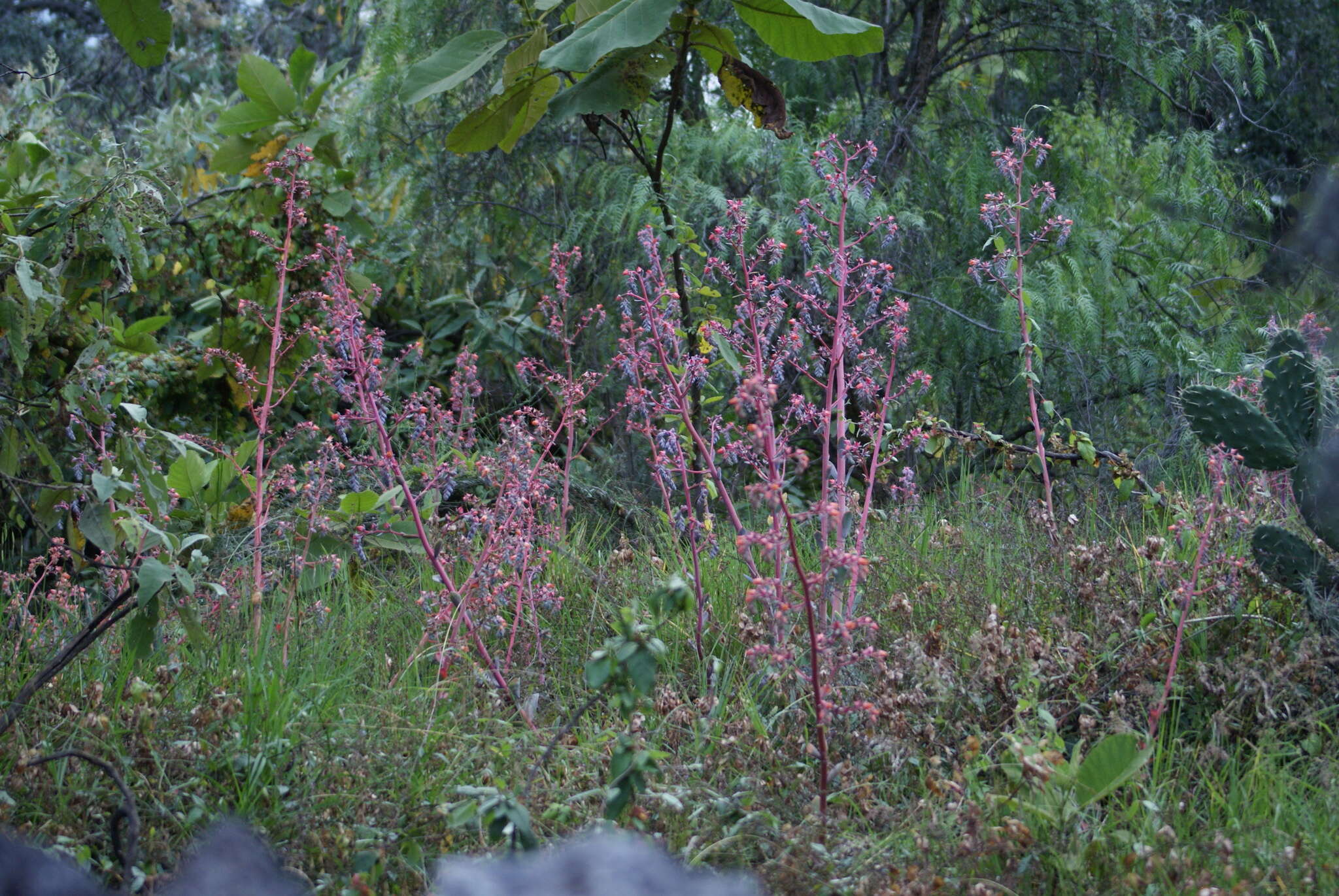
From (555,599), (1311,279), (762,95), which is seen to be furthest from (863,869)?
(762,95)

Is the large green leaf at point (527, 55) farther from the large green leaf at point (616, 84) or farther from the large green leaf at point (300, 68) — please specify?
the large green leaf at point (300, 68)

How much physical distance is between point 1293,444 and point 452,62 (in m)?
2.68

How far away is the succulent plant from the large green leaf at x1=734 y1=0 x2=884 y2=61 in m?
1.35

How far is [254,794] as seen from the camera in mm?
2164

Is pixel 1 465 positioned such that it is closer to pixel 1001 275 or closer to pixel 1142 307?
pixel 1001 275

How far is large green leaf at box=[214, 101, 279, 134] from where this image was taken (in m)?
4.72

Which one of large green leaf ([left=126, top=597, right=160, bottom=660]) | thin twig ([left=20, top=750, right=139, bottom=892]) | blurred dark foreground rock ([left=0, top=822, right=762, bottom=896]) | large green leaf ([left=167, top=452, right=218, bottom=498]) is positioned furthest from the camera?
large green leaf ([left=167, top=452, right=218, bottom=498])

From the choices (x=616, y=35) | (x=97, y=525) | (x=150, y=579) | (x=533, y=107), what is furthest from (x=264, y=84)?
(x=150, y=579)

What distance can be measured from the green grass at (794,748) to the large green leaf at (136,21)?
4.39ft

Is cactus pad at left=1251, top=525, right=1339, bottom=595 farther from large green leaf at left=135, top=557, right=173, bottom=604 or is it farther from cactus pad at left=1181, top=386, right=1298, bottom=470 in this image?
large green leaf at left=135, top=557, right=173, bottom=604


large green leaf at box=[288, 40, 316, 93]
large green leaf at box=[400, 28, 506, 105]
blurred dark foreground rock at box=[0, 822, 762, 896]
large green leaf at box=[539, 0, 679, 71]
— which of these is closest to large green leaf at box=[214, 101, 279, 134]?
large green leaf at box=[288, 40, 316, 93]

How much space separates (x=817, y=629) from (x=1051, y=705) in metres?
0.57

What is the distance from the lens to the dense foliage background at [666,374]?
7.50 ft

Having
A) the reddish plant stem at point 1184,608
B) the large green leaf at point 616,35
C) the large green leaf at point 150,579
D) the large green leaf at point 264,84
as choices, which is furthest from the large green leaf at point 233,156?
the reddish plant stem at point 1184,608
